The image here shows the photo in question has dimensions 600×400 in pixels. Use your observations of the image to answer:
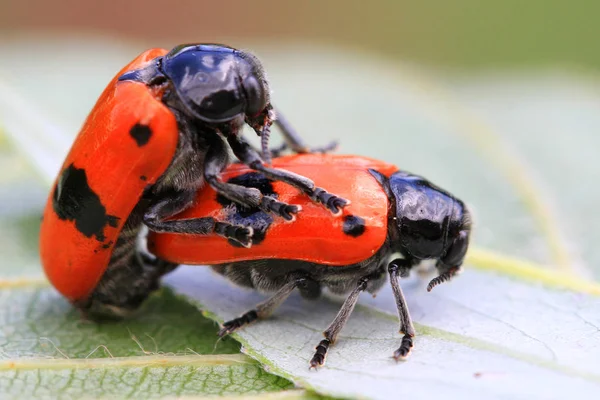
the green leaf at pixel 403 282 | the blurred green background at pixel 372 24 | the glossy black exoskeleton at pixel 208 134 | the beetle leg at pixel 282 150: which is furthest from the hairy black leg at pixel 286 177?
the blurred green background at pixel 372 24

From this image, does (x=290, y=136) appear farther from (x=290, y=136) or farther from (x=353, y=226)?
(x=353, y=226)

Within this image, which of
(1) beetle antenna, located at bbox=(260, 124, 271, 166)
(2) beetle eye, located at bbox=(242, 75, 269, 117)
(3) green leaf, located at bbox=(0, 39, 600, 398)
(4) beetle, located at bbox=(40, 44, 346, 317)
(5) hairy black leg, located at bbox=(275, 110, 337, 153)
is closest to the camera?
(3) green leaf, located at bbox=(0, 39, 600, 398)

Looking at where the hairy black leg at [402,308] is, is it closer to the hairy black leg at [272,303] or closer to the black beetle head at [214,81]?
the hairy black leg at [272,303]

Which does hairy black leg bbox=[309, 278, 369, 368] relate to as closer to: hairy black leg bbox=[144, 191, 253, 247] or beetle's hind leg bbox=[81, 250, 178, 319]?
hairy black leg bbox=[144, 191, 253, 247]

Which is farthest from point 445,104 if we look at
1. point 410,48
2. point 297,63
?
point 410,48

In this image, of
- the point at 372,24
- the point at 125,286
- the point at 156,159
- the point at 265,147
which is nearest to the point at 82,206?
the point at 156,159

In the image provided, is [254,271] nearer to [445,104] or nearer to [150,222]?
[150,222]

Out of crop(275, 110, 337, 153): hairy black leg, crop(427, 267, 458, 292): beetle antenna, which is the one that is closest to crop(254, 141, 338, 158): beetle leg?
crop(275, 110, 337, 153): hairy black leg
